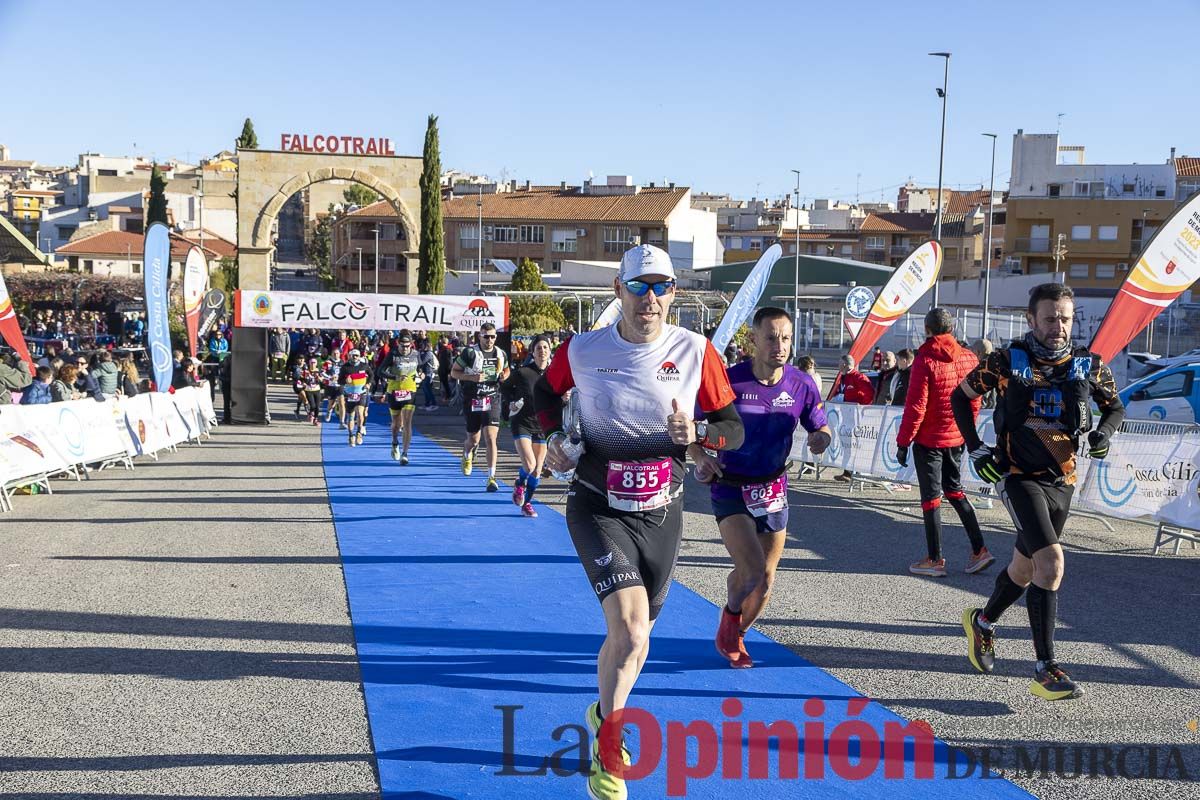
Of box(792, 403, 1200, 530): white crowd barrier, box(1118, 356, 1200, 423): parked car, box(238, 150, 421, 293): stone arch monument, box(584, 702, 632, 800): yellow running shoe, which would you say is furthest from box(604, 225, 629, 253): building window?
box(584, 702, 632, 800): yellow running shoe


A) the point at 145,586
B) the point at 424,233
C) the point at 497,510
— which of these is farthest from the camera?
the point at 424,233

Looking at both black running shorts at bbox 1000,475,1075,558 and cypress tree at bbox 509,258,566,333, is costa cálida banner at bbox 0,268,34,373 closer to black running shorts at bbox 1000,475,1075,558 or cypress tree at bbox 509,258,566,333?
black running shorts at bbox 1000,475,1075,558

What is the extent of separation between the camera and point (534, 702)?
19.6ft

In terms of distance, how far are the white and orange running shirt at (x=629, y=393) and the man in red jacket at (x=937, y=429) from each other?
4282 millimetres

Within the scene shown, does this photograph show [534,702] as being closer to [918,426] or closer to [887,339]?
[918,426]

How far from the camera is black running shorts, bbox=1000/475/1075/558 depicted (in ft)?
19.8

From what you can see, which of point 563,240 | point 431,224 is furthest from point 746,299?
point 563,240

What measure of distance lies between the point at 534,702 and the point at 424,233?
4389 centimetres

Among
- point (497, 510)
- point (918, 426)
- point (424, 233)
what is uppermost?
point (424, 233)

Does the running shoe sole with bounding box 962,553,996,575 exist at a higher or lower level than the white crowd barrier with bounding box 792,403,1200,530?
lower

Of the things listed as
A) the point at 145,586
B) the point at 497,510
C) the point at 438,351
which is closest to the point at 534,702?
the point at 145,586

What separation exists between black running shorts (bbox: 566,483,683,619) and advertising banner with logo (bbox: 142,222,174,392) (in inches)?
673

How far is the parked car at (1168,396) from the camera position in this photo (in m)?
19.5

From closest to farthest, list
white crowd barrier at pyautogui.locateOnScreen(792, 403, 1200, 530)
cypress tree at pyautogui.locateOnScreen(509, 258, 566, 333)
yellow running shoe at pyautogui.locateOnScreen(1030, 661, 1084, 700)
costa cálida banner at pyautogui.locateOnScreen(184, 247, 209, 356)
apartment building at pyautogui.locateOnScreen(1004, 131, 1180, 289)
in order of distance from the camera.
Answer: yellow running shoe at pyautogui.locateOnScreen(1030, 661, 1084, 700)
white crowd barrier at pyautogui.locateOnScreen(792, 403, 1200, 530)
costa cálida banner at pyautogui.locateOnScreen(184, 247, 209, 356)
cypress tree at pyautogui.locateOnScreen(509, 258, 566, 333)
apartment building at pyautogui.locateOnScreen(1004, 131, 1180, 289)
